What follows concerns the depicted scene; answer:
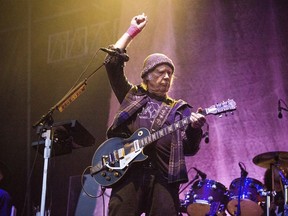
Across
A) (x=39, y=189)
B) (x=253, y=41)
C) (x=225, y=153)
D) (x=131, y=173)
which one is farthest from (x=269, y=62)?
(x=39, y=189)

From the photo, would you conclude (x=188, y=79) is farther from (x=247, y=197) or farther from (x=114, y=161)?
(x=114, y=161)

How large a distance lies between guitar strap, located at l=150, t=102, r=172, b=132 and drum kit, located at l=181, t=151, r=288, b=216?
201cm

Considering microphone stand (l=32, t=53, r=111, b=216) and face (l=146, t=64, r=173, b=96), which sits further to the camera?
microphone stand (l=32, t=53, r=111, b=216)

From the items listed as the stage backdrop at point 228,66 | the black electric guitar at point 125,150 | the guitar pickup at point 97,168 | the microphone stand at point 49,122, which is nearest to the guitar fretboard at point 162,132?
the black electric guitar at point 125,150

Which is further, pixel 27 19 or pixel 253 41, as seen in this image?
pixel 27 19

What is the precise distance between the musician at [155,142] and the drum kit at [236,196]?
1902mm

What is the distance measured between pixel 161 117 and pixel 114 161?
507mm

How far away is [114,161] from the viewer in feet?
12.3

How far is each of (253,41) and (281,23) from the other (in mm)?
422

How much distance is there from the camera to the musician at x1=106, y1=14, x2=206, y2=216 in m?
3.44

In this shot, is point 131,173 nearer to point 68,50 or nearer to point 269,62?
point 269,62

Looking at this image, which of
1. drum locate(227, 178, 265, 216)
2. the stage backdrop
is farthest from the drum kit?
the stage backdrop

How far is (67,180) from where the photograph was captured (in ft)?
22.8

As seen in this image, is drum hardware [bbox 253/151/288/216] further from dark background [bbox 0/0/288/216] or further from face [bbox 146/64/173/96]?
face [bbox 146/64/173/96]
